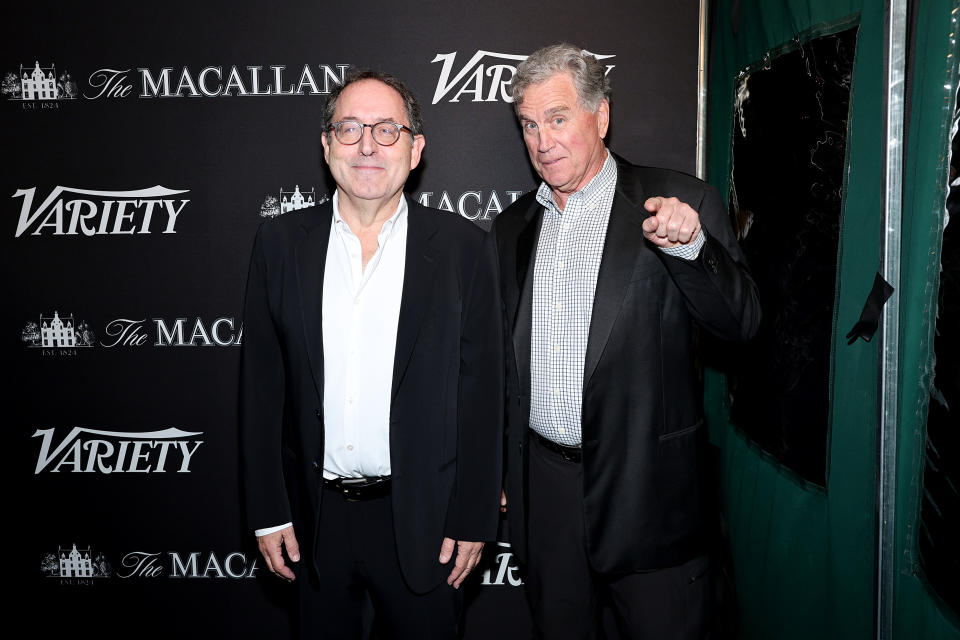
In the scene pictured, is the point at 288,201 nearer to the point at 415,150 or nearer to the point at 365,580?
the point at 415,150

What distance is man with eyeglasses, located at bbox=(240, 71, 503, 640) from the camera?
5.49 feet

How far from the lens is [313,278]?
171 centimetres

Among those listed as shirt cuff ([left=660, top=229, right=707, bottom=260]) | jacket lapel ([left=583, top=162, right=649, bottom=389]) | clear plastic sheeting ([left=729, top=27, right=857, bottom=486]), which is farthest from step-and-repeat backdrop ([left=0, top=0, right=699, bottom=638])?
shirt cuff ([left=660, top=229, right=707, bottom=260])

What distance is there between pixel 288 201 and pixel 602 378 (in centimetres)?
155

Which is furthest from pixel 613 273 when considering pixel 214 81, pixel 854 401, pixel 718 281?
pixel 214 81

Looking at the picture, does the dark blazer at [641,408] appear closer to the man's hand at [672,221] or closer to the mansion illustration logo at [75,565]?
the man's hand at [672,221]

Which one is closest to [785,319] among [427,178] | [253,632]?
[427,178]

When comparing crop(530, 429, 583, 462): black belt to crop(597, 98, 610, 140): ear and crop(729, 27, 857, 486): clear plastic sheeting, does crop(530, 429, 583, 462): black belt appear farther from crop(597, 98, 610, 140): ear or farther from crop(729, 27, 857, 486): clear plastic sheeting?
crop(597, 98, 610, 140): ear

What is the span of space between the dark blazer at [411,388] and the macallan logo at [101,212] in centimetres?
116

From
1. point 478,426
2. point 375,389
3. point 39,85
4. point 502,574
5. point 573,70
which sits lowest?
point 502,574

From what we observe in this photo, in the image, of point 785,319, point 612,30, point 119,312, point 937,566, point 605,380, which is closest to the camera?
point 937,566

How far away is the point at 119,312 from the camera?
2.72 m

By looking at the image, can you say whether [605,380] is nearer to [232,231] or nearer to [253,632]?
[232,231]

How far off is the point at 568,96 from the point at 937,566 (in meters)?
1.43
